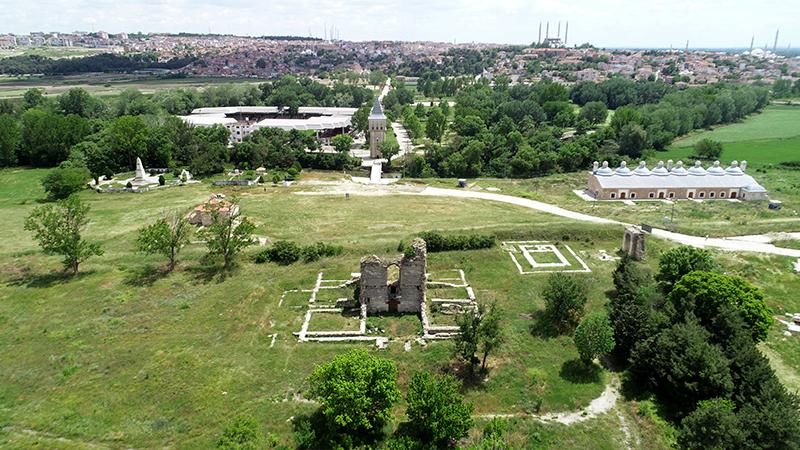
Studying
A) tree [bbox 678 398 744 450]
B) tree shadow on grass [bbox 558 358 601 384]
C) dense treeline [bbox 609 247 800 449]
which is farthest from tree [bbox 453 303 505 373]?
tree [bbox 678 398 744 450]

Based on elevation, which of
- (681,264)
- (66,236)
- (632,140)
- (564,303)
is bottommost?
(564,303)

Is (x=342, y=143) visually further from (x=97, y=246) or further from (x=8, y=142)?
(x=97, y=246)

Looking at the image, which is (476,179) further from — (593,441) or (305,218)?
(593,441)

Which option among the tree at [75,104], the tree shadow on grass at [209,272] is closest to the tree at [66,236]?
the tree shadow on grass at [209,272]

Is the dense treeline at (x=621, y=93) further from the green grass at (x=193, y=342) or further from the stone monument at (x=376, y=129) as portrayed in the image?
the green grass at (x=193, y=342)

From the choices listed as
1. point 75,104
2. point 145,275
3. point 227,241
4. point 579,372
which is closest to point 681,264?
point 579,372

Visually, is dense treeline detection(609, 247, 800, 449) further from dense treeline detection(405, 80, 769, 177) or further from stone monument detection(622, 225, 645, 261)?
dense treeline detection(405, 80, 769, 177)

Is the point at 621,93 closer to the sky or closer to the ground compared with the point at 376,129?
closer to the sky
